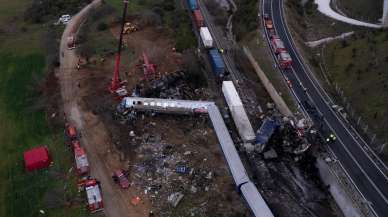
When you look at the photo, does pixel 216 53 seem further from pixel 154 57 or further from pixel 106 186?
pixel 106 186

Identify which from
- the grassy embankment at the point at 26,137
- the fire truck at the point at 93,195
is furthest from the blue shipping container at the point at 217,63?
the fire truck at the point at 93,195

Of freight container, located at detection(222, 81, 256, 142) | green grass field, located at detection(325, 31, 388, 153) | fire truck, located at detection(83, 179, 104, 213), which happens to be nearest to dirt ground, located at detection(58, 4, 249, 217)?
Answer: fire truck, located at detection(83, 179, 104, 213)

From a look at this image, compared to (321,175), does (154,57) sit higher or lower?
higher

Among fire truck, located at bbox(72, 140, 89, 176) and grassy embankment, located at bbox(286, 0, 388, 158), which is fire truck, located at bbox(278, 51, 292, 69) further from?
fire truck, located at bbox(72, 140, 89, 176)

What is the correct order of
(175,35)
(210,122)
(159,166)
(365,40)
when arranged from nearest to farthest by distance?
(159,166)
(210,122)
(365,40)
(175,35)

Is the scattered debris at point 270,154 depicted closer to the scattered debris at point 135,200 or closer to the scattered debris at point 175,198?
the scattered debris at point 175,198

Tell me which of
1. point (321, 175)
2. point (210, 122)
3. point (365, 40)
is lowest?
point (321, 175)

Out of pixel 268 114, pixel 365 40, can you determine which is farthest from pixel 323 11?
pixel 268 114
